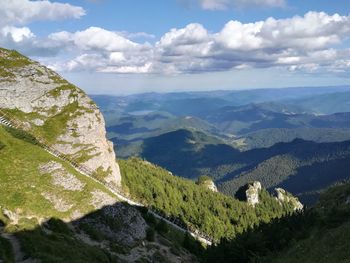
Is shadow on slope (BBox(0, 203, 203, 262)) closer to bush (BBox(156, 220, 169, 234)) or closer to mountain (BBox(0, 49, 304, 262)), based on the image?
bush (BBox(156, 220, 169, 234))

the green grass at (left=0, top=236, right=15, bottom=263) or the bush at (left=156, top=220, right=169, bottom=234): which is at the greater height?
the green grass at (left=0, top=236, right=15, bottom=263)

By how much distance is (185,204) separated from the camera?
5792 inches

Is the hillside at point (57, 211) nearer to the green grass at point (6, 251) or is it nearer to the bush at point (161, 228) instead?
the green grass at point (6, 251)

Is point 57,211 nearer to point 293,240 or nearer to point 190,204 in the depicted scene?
point 293,240

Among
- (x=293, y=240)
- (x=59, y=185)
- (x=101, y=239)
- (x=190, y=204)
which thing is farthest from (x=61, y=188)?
(x=190, y=204)

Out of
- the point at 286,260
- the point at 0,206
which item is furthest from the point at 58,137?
the point at 286,260

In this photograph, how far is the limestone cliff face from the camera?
88.6 meters

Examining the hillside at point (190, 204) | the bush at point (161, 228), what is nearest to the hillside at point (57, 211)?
the bush at point (161, 228)

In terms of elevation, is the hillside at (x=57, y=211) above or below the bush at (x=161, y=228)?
above

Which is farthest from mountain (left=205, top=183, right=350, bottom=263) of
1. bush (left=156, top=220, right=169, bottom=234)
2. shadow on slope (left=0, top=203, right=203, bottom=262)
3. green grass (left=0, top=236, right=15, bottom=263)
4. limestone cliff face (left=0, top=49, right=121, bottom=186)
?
limestone cliff face (left=0, top=49, right=121, bottom=186)

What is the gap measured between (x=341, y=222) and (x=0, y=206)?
44.5 m

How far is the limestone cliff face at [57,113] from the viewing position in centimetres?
8862

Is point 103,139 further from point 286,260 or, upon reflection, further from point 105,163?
point 286,260

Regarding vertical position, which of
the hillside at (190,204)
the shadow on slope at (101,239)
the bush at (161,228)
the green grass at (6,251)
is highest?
the green grass at (6,251)
